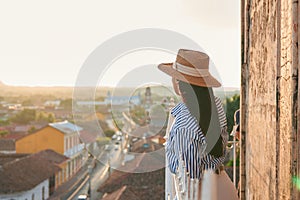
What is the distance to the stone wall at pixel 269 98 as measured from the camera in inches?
27.6

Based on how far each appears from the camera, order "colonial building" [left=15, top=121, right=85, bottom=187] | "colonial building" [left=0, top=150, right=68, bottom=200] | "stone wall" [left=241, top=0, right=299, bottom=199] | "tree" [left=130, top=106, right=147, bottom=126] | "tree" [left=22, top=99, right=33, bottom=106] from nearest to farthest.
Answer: "stone wall" [left=241, top=0, right=299, bottom=199] < "tree" [left=130, top=106, right=147, bottom=126] < "colonial building" [left=0, top=150, right=68, bottom=200] < "tree" [left=22, top=99, right=33, bottom=106] < "colonial building" [left=15, top=121, right=85, bottom=187]

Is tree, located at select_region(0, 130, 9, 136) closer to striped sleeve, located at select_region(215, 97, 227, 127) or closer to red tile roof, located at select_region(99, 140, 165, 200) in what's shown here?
red tile roof, located at select_region(99, 140, 165, 200)

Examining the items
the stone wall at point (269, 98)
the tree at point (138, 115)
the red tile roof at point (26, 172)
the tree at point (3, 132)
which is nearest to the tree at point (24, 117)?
the tree at point (3, 132)

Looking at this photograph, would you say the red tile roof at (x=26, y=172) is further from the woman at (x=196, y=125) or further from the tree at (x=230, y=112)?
the woman at (x=196, y=125)

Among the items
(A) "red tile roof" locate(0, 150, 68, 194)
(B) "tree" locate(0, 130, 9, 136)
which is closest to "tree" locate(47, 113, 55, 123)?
(B) "tree" locate(0, 130, 9, 136)

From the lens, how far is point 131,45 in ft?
5.21

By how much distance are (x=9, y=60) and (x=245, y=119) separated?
17148mm

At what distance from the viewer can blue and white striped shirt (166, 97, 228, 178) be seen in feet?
3.03

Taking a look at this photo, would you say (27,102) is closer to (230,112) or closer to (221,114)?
(230,112)

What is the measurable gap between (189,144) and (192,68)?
0.21 m

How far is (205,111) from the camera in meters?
0.93

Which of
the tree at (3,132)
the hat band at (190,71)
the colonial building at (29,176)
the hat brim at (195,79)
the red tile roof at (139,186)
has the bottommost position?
the colonial building at (29,176)

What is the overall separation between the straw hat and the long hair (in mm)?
22

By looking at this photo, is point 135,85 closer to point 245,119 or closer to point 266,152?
point 245,119
